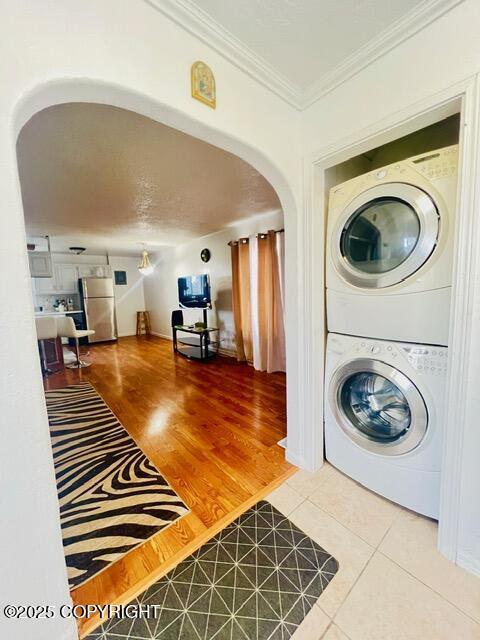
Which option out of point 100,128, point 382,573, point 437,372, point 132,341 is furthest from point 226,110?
point 132,341

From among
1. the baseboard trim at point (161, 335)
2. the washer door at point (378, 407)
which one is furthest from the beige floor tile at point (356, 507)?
the baseboard trim at point (161, 335)

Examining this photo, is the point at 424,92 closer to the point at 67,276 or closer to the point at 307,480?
the point at 307,480

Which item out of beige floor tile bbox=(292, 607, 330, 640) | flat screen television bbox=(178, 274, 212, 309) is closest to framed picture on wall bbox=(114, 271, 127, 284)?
flat screen television bbox=(178, 274, 212, 309)

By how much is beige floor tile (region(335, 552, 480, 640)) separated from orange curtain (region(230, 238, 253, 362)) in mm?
3109

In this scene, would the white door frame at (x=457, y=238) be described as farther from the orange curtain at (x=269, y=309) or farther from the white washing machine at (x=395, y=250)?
the orange curtain at (x=269, y=309)

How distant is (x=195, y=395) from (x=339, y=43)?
3.00 m

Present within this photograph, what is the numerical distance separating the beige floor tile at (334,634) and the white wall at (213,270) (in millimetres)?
3468

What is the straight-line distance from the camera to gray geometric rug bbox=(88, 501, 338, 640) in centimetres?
92

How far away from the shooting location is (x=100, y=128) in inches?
63.2

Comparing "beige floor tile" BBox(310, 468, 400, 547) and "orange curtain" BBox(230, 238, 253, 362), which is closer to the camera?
"beige floor tile" BBox(310, 468, 400, 547)

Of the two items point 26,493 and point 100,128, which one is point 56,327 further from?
point 26,493

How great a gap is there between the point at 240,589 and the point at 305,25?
91.9 inches

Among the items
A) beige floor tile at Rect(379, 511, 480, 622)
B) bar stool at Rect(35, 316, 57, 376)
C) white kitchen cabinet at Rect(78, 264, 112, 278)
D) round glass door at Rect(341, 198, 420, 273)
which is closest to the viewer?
beige floor tile at Rect(379, 511, 480, 622)

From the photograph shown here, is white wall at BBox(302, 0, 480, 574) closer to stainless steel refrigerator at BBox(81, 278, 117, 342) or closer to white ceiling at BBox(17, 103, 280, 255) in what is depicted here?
white ceiling at BBox(17, 103, 280, 255)
